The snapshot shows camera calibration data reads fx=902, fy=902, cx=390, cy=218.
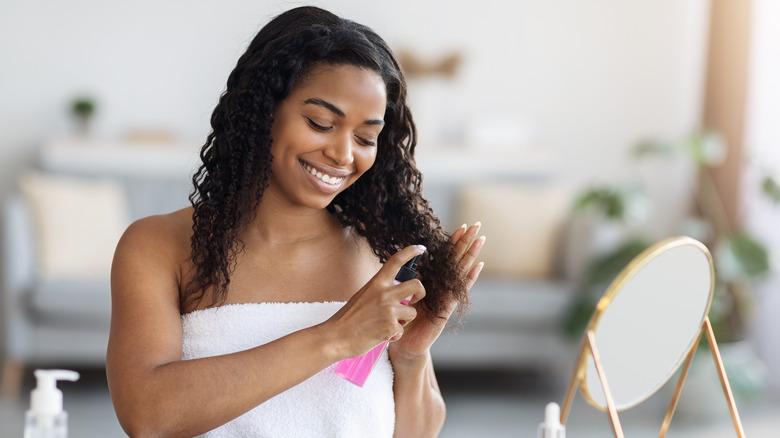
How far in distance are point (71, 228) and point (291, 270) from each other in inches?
108

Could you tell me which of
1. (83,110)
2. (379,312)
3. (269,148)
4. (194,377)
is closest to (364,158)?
(269,148)

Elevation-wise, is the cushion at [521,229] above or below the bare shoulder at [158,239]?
above

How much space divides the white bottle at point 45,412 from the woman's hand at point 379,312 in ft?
1.02

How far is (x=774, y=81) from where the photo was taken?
399cm

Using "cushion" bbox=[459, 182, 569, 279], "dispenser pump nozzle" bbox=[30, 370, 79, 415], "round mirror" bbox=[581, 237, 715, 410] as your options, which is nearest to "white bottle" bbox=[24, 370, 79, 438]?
"dispenser pump nozzle" bbox=[30, 370, 79, 415]

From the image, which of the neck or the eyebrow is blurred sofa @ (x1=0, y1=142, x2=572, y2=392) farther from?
the eyebrow

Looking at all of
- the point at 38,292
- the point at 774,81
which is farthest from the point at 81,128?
the point at 774,81

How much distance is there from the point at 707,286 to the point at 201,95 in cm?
369

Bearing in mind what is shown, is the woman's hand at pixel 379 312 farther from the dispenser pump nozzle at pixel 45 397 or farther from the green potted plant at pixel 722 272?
the green potted plant at pixel 722 272

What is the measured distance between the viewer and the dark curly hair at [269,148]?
118 centimetres

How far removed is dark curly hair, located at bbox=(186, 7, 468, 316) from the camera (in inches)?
46.3

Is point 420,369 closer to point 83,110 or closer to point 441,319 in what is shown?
point 441,319

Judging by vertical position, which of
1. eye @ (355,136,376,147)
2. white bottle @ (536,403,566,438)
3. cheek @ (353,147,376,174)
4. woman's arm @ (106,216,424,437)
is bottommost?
white bottle @ (536,403,566,438)

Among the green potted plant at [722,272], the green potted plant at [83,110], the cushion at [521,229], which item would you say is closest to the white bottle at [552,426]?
the green potted plant at [722,272]
